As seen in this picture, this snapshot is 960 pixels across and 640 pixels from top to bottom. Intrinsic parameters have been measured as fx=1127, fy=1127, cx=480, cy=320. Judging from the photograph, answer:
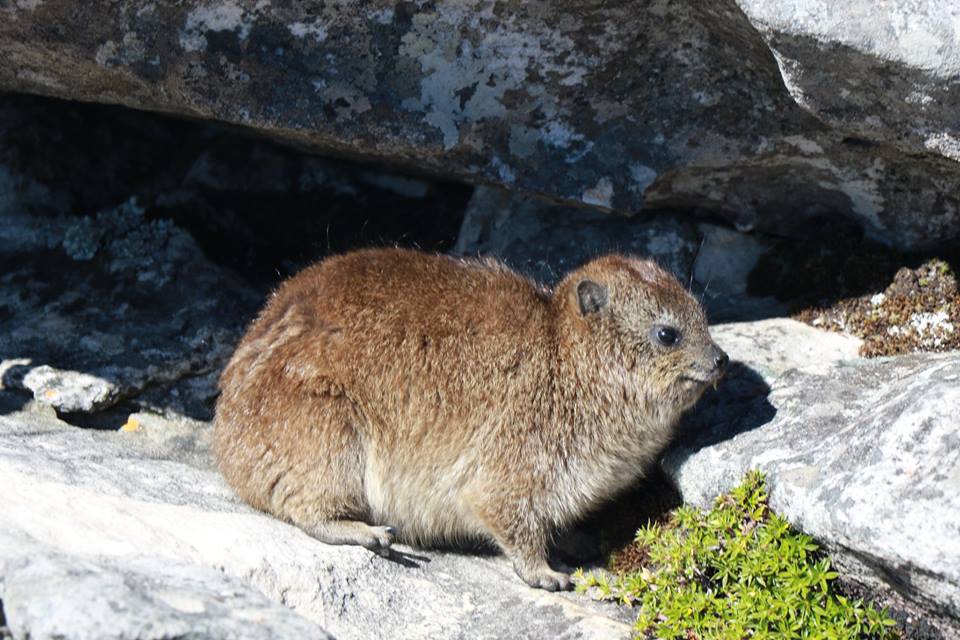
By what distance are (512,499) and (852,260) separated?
2.72 m

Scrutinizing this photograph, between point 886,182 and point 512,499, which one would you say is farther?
point 886,182

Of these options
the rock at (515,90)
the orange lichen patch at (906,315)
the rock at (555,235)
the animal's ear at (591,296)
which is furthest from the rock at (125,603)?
the orange lichen patch at (906,315)

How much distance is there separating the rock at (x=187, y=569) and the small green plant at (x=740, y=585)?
0.73 ft

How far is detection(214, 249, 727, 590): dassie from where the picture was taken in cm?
595

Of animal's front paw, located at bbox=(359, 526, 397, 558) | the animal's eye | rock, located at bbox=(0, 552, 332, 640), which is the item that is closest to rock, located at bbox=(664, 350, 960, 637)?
the animal's eye

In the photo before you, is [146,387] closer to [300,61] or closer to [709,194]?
[300,61]

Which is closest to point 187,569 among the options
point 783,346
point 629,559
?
point 629,559

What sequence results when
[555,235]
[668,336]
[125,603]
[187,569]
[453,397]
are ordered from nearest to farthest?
[125,603] < [187,569] < [453,397] < [668,336] < [555,235]

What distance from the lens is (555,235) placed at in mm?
7766

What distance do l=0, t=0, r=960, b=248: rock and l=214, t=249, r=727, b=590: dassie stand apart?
0.77 m

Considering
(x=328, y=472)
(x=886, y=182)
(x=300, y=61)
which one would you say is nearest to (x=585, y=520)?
(x=328, y=472)

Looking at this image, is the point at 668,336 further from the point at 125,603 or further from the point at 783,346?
the point at 125,603

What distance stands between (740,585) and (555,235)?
306 centimetres

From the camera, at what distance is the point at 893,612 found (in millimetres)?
5188
